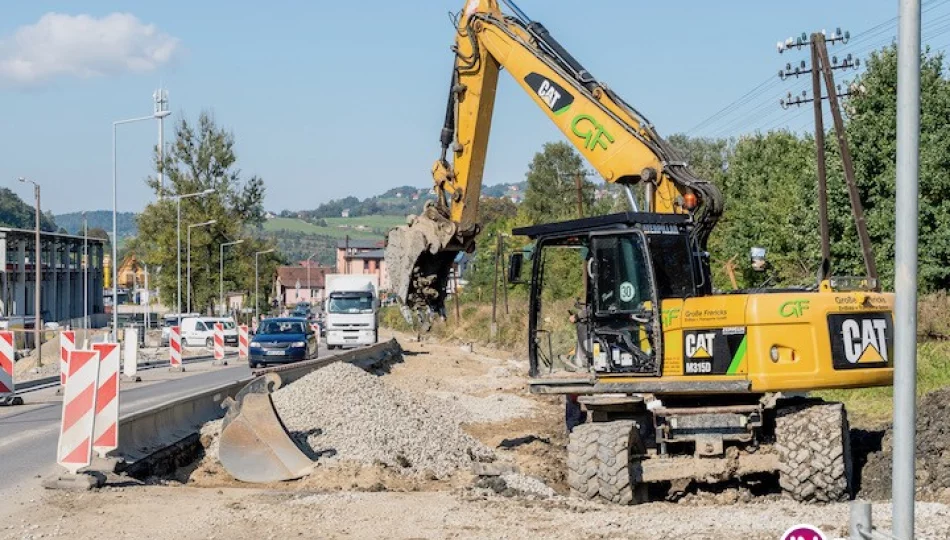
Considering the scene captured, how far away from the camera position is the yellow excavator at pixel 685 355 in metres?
13.1

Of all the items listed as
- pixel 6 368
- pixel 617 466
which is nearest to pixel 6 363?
pixel 6 368

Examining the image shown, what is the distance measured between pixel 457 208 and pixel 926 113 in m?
28.1

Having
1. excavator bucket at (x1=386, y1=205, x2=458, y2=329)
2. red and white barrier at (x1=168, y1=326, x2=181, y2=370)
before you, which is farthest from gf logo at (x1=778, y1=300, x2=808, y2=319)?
red and white barrier at (x1=168, y1=326, x2=181, y2=370)

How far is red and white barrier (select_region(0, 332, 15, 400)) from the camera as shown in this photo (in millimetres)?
23312

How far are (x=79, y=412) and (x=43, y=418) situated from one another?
29.5 ft

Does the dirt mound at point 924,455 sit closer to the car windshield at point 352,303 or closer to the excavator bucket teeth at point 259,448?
the excavator bucket teeth at point 259,448

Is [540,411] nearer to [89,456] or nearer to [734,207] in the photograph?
[89,456]

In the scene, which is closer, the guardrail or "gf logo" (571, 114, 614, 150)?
the guardrail

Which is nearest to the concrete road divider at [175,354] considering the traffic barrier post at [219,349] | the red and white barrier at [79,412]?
the traffic barrier post at [219,349]

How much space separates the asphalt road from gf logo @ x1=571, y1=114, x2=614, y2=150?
739 cm

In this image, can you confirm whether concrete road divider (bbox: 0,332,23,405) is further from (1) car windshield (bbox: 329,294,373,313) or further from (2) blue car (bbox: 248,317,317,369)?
(1) car windshield (bbox: 329,294,373,313)

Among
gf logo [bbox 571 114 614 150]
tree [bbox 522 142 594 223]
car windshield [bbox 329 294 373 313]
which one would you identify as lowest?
car windshield [bbox 329 294 373 313]

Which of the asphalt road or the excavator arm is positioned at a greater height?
the excavator arm

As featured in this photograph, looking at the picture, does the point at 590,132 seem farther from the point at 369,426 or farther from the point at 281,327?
the point at 281,327
